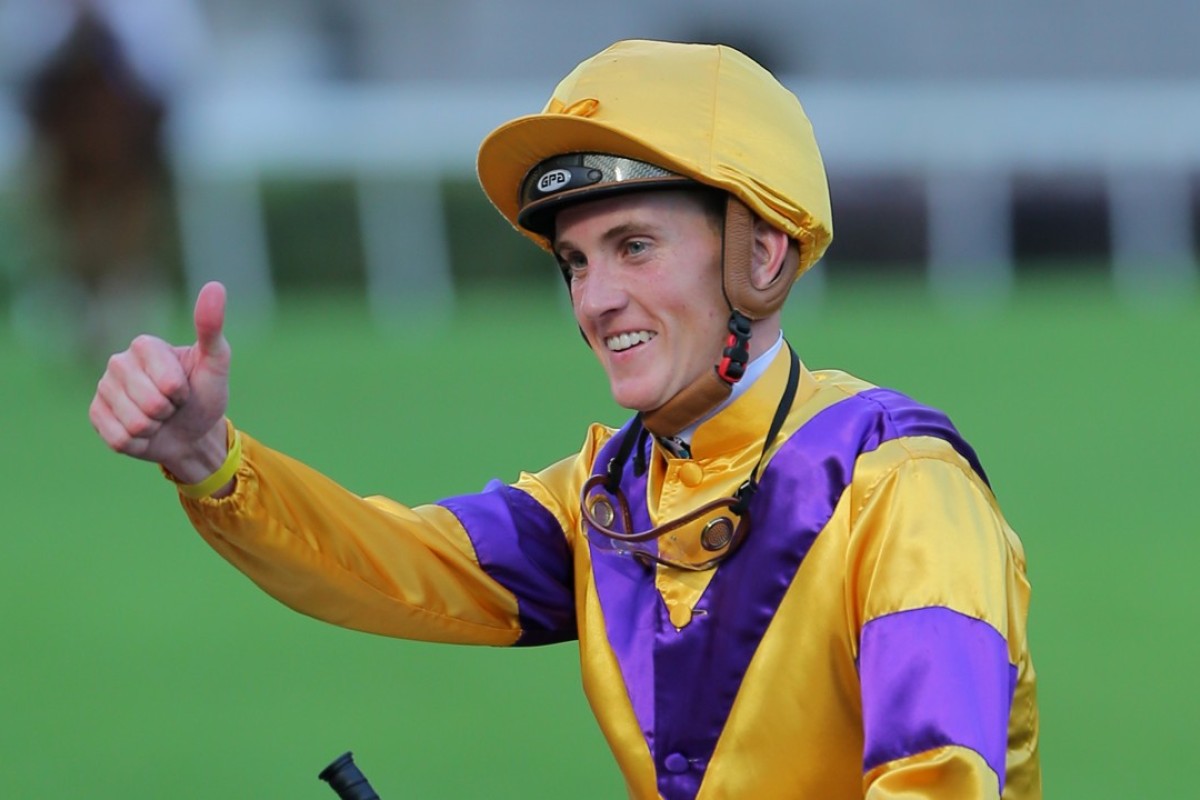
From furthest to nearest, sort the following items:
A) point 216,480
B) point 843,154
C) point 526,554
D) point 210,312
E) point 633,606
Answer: point 843,154 < point 526,554 < point 633,606 < point 216,480 < point 210,312

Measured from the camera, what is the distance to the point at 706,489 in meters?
3.16

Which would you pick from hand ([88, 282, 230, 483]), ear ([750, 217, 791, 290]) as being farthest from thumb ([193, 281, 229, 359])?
ear ([750, 217, 791, 290])

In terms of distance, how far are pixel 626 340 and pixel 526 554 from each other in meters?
0.52

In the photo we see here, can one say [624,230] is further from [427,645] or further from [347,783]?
[427,645]

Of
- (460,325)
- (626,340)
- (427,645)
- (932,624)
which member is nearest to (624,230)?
(626,340)

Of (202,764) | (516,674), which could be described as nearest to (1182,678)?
(516,674)

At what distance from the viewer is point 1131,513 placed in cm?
883

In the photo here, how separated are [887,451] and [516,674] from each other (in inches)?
159

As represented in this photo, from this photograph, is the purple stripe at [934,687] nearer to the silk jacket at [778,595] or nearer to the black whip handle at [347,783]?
the silk jacket at [778,595]

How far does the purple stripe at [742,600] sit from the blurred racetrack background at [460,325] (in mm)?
2642

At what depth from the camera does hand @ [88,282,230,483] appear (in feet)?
9.30

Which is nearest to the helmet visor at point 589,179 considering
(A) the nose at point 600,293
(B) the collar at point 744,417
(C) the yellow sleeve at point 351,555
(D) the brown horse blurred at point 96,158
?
(A) the nose at point 600,293

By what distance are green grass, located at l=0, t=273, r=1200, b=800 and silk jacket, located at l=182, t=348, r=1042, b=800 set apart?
246cm

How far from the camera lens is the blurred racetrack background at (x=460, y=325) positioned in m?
6.39
